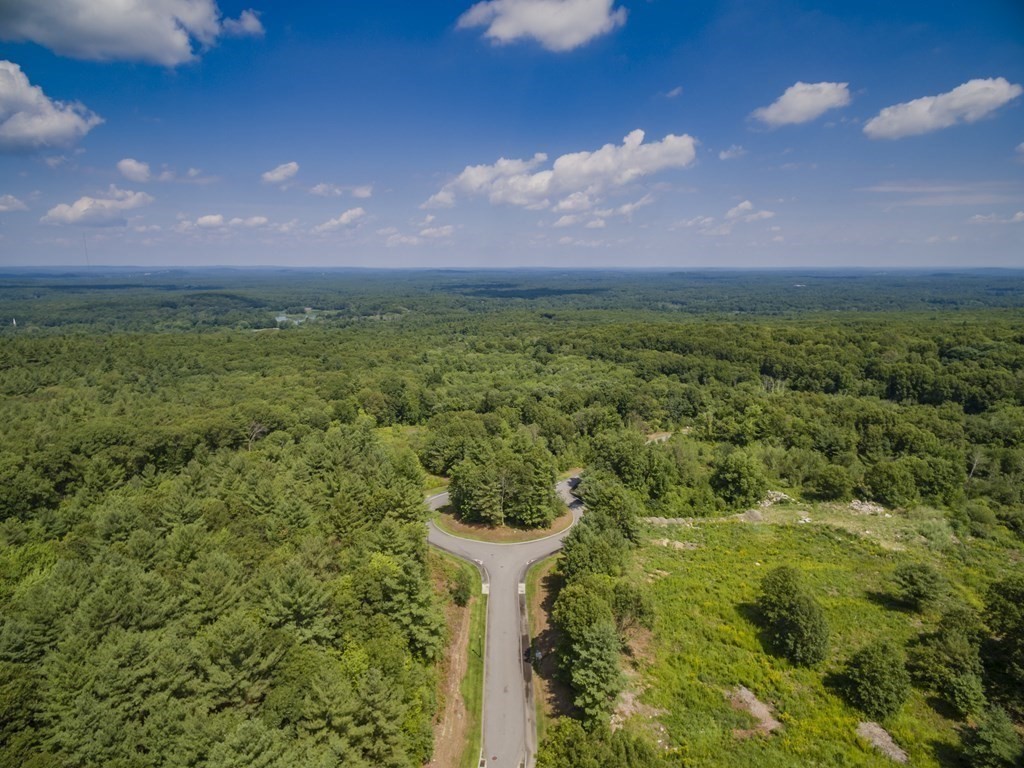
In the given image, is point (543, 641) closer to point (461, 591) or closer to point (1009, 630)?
point (461, 591)

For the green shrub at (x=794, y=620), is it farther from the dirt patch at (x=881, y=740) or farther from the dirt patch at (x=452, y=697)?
the dirt patch at (x=452, y=697)

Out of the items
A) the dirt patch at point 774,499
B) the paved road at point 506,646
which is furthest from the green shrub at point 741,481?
the paved road at point 506,646

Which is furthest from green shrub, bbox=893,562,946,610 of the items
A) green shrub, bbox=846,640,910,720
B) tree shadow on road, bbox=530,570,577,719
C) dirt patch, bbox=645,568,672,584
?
tree shadow on road, bbox=530,570,577,719

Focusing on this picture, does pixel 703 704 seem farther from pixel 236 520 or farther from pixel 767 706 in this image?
pixel 236 520

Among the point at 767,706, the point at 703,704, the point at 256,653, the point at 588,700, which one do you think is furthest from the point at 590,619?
the point at 256,653

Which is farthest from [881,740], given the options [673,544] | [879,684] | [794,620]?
[673,544]
